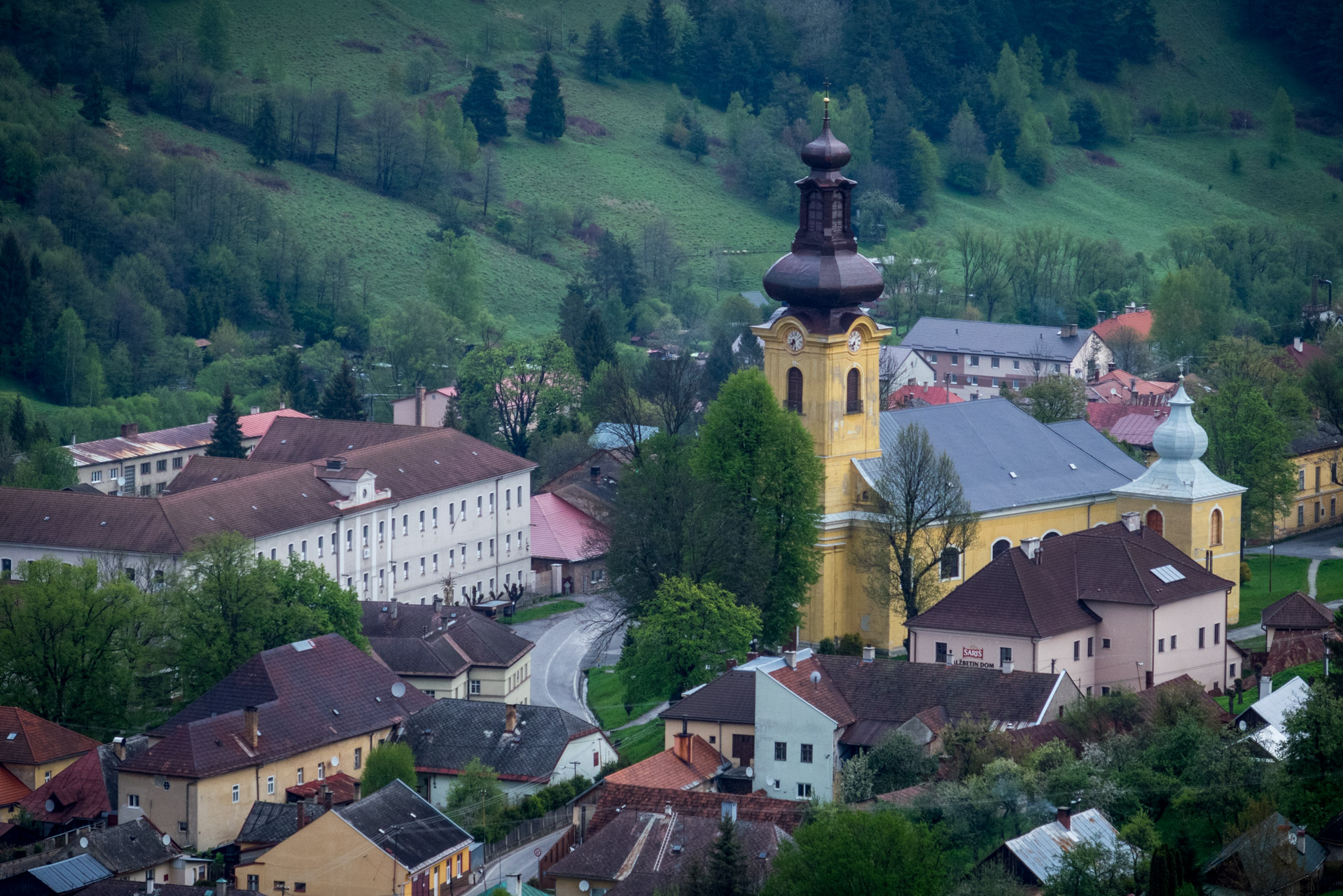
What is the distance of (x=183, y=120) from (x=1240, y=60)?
87.4 metres

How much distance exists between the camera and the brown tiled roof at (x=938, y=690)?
59.8m

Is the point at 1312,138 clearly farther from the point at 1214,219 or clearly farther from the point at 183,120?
the point at 183,120

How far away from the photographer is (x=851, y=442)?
73688 millimetres

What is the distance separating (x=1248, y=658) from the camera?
6819 cm

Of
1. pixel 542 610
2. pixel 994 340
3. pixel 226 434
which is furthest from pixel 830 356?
pixel 994 340

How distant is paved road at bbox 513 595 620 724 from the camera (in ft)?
Result: 238

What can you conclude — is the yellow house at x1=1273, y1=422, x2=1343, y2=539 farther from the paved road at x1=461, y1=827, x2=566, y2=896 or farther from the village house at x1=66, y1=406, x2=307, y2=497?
the village house at x1=66, y1=406, x2=307, y2=497

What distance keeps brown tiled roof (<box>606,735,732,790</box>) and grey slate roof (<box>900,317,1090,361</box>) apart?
63.4 meters

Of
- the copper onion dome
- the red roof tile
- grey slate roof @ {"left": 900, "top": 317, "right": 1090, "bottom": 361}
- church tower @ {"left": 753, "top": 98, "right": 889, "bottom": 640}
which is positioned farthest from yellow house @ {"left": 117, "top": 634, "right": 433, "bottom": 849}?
grey slate roof @ {"left": 900, "top": 317, "right": 1090, "bottom": 361}

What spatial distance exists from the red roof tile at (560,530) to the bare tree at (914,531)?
55.1ft

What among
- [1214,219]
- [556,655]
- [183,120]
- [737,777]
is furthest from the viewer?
[1214,219]

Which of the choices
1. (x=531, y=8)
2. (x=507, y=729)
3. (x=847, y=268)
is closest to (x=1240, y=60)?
(x=531, y=8)

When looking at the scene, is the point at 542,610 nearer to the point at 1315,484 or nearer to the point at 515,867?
the point at 515,867

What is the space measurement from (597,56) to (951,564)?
107214mm
